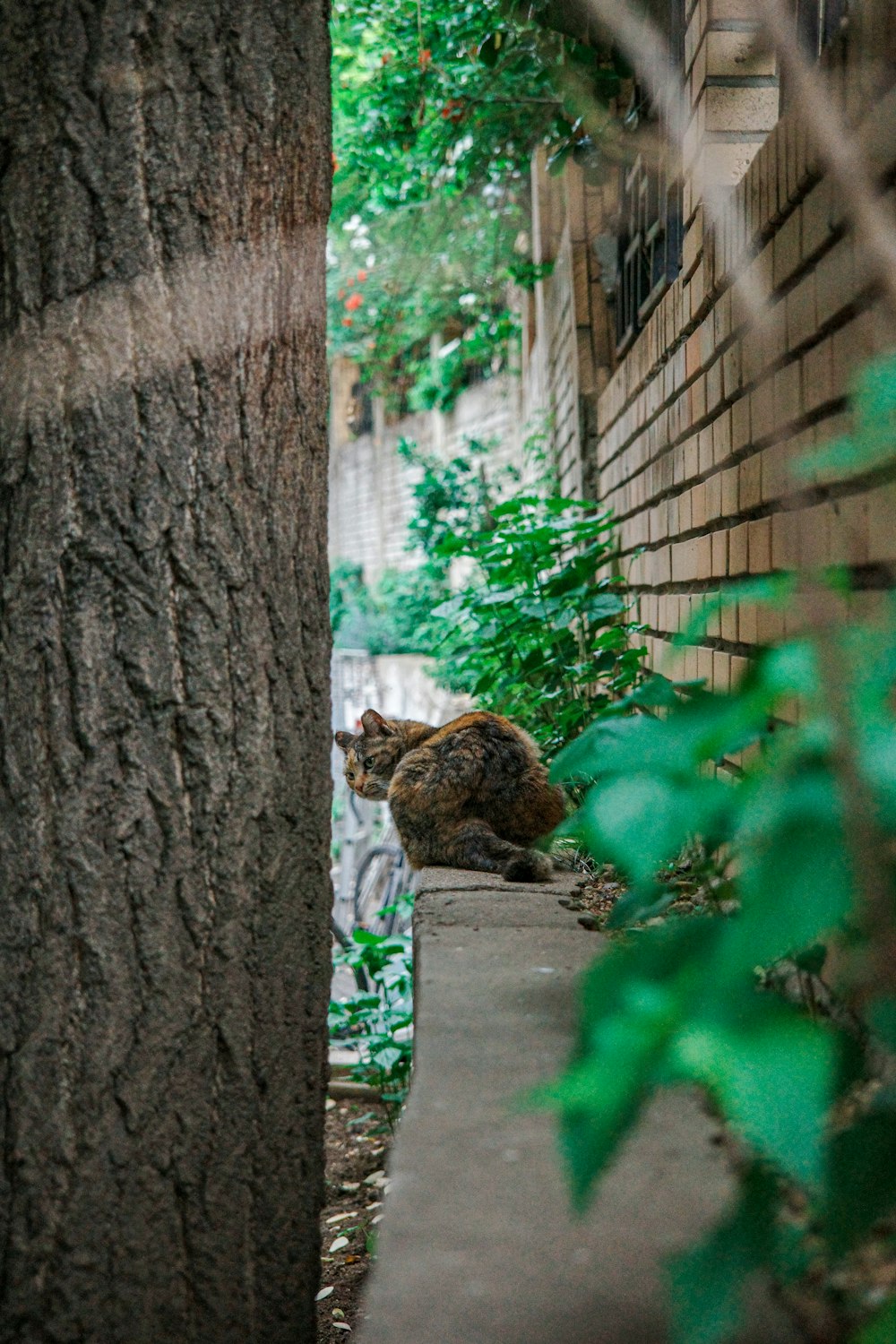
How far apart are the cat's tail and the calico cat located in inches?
8.4

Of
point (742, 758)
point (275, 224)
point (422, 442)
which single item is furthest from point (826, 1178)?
point (422, 442)

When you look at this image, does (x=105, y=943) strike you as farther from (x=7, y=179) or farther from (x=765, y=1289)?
(x=7, y=179)

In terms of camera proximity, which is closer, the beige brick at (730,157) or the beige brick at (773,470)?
the beige brick at (773,470)

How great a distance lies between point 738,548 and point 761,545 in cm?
20

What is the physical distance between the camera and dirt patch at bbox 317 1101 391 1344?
2760 mm

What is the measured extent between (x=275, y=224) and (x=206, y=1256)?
171cm

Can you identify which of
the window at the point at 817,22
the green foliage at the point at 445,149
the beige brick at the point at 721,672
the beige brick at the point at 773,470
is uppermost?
the green foliage at the point at 445,149

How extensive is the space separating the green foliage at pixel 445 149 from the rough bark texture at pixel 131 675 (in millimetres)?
2220

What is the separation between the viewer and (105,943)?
172 centimetres

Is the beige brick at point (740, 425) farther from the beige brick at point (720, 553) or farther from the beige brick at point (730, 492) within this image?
the beige brick at point (720, 553)

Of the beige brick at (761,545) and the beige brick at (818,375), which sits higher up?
the beige brick at (818,375)

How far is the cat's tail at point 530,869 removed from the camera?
2.88m

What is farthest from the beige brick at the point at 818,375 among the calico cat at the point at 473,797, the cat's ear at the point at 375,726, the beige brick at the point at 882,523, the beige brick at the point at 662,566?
the cat's ear at the point at 375,726

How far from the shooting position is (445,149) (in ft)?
22.0
